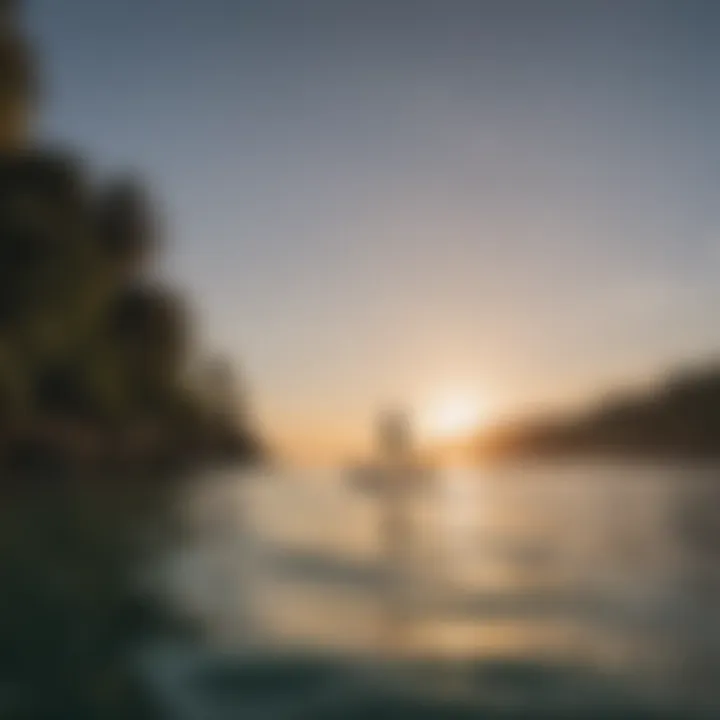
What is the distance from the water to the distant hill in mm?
28

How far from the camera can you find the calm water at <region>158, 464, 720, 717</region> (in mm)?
1068

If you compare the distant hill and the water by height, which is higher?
the distant hill

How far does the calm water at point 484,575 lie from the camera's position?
3.51ft

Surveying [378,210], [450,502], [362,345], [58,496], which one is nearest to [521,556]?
[450,502]

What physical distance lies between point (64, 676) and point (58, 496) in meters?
0.28

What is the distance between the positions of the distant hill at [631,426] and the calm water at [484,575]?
28 mm

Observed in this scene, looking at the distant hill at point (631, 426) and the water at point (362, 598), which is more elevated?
the distant hill at point (631, 426)

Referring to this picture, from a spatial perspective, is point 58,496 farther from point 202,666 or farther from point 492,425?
point 492,425

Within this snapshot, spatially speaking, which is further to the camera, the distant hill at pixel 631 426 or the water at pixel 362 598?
the distant hill at pixel 631 426

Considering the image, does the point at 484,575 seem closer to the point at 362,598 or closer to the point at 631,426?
the point at 362,598

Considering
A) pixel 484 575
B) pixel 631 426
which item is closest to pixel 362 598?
pixel 484 575

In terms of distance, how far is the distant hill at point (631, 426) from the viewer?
1224 mm

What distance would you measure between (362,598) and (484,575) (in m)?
0.15

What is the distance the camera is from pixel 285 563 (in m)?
1.24
